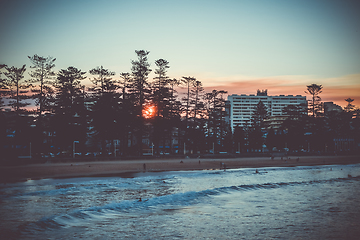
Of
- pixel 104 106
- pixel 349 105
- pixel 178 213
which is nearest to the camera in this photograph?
pixel 178 213

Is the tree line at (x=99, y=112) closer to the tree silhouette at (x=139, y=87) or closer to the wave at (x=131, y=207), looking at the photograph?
the tree silhouette at (x=139, y=87)

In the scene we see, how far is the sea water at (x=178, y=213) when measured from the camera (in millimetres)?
10945

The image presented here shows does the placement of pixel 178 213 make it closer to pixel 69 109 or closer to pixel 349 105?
pixel 69 109

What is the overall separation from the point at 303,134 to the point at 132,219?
84.7 meters

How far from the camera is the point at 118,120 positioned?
2199 inches

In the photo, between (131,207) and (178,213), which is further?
(131,207)

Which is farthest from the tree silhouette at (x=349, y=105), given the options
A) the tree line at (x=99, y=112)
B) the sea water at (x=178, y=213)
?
the sea water at (x=178, y=213)

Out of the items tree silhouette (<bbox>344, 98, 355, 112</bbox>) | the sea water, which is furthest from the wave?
tree silhouette (<bbox>344, 98, 355, 112</bbox>)

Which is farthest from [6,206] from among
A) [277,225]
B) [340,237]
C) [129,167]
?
[129,167]

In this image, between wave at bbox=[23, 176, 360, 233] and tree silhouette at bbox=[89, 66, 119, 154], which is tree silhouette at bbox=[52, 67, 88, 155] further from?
wave at bbox=[23, 176, 360, 233]

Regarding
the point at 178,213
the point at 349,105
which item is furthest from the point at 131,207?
the point at 349,105

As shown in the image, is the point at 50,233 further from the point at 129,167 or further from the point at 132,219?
the point at 129,167

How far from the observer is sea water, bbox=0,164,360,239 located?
10.9 meters

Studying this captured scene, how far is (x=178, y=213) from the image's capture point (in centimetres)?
1465
